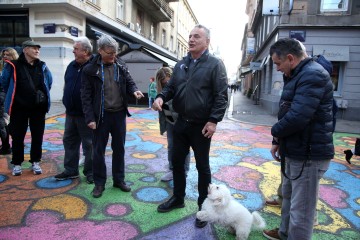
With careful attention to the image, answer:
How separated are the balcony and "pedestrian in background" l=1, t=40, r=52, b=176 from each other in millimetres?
18423

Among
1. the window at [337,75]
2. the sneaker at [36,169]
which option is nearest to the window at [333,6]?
the window at [337,75]

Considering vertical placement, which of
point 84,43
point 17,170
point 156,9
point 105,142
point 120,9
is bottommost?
point 17,170

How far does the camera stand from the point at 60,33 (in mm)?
13102

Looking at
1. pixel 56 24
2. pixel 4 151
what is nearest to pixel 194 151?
pixel 4 151

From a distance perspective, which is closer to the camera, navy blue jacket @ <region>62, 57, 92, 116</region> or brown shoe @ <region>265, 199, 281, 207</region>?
brown shoe @ <region>265, 199, 281, 207</region>

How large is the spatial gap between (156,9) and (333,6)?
1403 centimetres

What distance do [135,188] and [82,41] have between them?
2.18 meters

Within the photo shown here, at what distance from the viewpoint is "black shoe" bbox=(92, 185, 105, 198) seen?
12.1 feet

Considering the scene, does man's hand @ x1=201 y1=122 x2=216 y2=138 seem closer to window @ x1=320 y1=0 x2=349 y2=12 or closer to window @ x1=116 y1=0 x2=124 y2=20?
window @ x1=320 y1=0 x2=349 y2=12

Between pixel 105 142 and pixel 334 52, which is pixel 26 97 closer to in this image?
pixel 105 142

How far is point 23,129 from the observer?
4.36 m

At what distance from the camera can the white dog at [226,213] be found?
271cm

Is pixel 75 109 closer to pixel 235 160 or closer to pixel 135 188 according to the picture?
pixel 135 188

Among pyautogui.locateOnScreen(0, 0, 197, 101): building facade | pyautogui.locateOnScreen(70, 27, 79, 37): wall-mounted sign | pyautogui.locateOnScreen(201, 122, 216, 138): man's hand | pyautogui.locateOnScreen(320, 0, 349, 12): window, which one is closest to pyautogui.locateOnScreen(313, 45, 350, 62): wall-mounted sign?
pyautogui.locateOnScreen(320, 0, 349, 12): window
